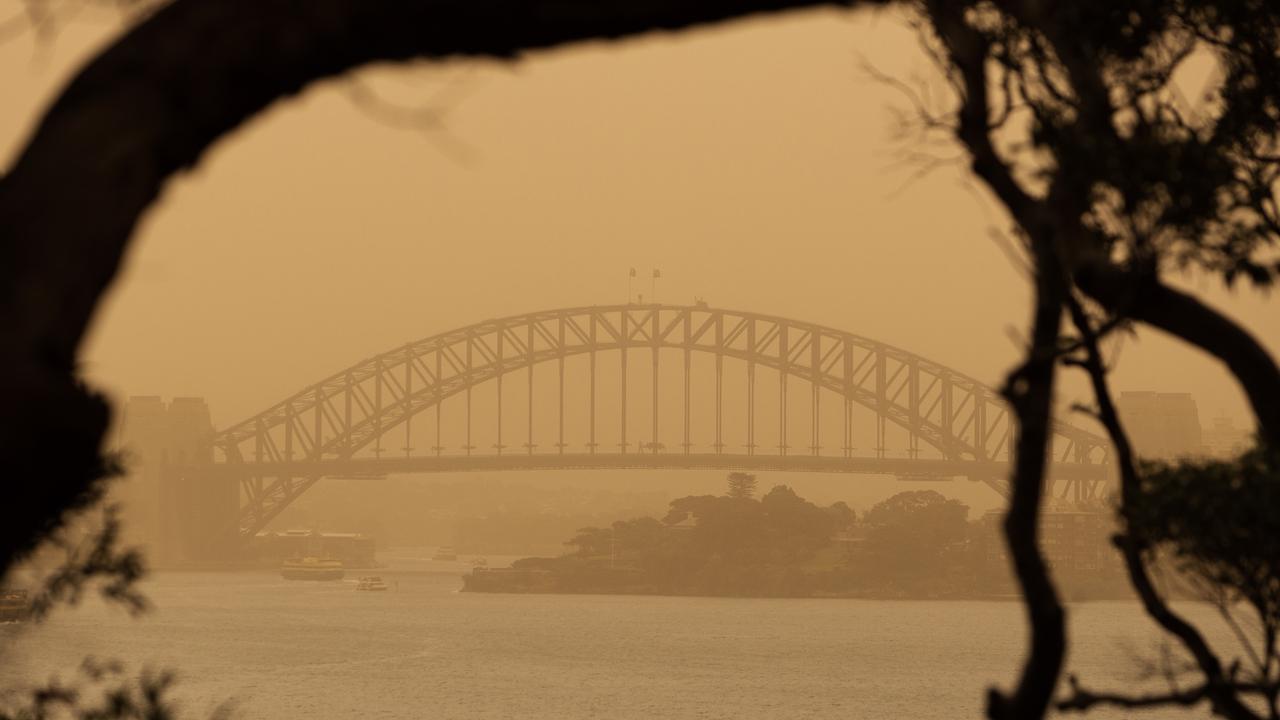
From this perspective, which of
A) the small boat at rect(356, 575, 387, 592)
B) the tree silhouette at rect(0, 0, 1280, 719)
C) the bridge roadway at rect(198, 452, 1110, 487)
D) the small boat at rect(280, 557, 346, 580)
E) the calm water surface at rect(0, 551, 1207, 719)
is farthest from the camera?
the small boat at rect(280, 557, 346, 580)

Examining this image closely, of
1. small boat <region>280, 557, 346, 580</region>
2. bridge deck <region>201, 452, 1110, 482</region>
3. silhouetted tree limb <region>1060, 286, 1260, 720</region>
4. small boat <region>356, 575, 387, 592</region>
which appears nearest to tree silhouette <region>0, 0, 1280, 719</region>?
silhouetted tree limb <region>1060, 286, 1260, 720</region>

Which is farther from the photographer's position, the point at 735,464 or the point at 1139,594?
the point at 735,464

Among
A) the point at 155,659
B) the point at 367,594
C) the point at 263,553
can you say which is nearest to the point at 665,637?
the point at 155,659

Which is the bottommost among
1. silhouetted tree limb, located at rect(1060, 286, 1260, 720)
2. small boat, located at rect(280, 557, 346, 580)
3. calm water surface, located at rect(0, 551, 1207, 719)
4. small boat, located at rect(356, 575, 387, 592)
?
calm water surface, located at rect(0, 551, 1207, 719)

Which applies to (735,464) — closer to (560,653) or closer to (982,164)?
(560,653)

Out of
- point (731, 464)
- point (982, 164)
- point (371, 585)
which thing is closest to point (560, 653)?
point (731, 464)

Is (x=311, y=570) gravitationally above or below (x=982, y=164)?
above

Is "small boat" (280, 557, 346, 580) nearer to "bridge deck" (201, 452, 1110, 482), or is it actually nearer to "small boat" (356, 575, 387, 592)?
"small boat" (356, 575, 387, 592)

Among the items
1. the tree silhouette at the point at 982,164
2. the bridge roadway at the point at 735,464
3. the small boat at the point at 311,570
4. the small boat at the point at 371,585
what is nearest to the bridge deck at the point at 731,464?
the bridge roadway at the point at 735,464
